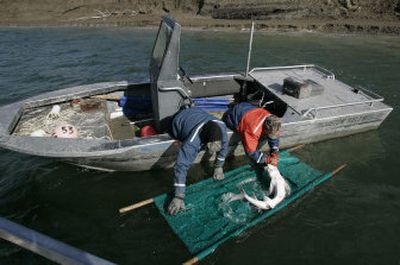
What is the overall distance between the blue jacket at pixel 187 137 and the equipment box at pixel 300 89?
9.38ft

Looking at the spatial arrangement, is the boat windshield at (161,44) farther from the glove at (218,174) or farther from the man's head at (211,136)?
the glove at (218,174)

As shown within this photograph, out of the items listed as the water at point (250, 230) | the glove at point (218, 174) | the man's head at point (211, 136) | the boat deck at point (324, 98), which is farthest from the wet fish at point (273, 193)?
the boat deck at point (324, 98)

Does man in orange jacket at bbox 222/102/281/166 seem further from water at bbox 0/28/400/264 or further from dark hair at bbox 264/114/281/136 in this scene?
water at bbox 0/28/400/264

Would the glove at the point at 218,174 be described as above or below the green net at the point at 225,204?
above

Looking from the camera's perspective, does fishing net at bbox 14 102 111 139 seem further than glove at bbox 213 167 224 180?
Yes

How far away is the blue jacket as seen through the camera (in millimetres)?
5801

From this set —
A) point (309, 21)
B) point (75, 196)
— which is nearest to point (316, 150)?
point (75, 196)

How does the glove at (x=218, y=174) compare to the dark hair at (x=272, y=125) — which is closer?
the dark hair at (x=272, y=125)

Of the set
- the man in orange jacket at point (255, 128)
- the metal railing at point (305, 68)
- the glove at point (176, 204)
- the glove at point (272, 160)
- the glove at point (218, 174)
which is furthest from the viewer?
the metal railing at point (305, 68)

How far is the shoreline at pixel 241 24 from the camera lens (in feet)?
75.0

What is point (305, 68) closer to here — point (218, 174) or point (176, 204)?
point (218, 174)

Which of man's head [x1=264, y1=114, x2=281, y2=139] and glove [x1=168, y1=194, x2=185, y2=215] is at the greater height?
man's head [x1=264, y1=114, x2=281, y2=139]

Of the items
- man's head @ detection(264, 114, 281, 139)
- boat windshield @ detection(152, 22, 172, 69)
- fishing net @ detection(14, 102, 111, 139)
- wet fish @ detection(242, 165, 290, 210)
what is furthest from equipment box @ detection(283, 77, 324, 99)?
fishing net @ detection(14, 102, 111, 139)

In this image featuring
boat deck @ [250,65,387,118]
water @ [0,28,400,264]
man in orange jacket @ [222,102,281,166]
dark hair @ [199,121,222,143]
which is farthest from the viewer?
boat deck @ [250,65,387,118]
